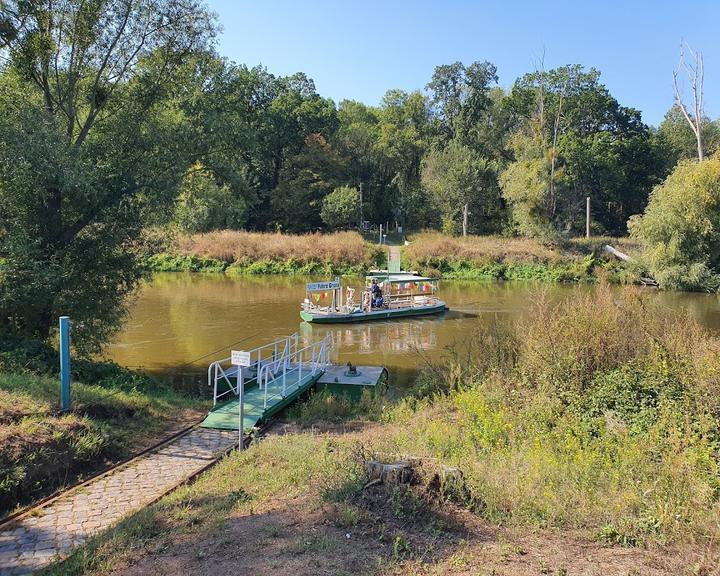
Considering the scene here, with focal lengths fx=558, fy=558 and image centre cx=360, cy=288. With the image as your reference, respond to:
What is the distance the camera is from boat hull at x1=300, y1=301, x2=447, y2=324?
26.5 meters

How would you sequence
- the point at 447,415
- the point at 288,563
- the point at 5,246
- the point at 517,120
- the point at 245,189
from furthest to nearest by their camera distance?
the point at 517,120 < the point at 245,189 < the point at 5,246 < the point at 447,415 < the point at 288,563

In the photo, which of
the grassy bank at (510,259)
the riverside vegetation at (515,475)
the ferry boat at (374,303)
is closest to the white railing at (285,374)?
the riverside vegetation at (515,475)

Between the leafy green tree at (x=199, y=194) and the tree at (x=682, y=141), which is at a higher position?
the tree at (x=682, y=141)

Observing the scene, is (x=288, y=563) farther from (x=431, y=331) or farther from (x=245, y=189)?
(x=431, y=331)

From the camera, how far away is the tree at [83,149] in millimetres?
12359

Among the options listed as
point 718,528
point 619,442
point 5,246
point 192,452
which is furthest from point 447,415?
point 5,246

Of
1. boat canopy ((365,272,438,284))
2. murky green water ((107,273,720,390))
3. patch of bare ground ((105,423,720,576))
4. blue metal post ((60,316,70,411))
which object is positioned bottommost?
murky green water ((107,273,720,390))

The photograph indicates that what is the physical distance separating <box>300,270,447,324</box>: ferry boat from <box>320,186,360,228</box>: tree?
27.0 m

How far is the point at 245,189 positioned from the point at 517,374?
9.22 metres

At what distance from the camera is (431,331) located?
25422 mm

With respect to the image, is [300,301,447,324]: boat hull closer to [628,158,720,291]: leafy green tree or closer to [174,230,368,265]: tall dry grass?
[628,158,720,291]: leafy green tree

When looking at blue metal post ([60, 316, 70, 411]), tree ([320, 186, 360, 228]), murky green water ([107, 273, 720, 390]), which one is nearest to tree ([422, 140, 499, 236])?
tree ([320, 186, 360, 228])

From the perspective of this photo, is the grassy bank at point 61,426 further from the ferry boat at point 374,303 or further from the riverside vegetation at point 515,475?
the ferry boat at point 374,303

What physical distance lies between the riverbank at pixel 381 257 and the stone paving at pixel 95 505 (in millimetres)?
38356
